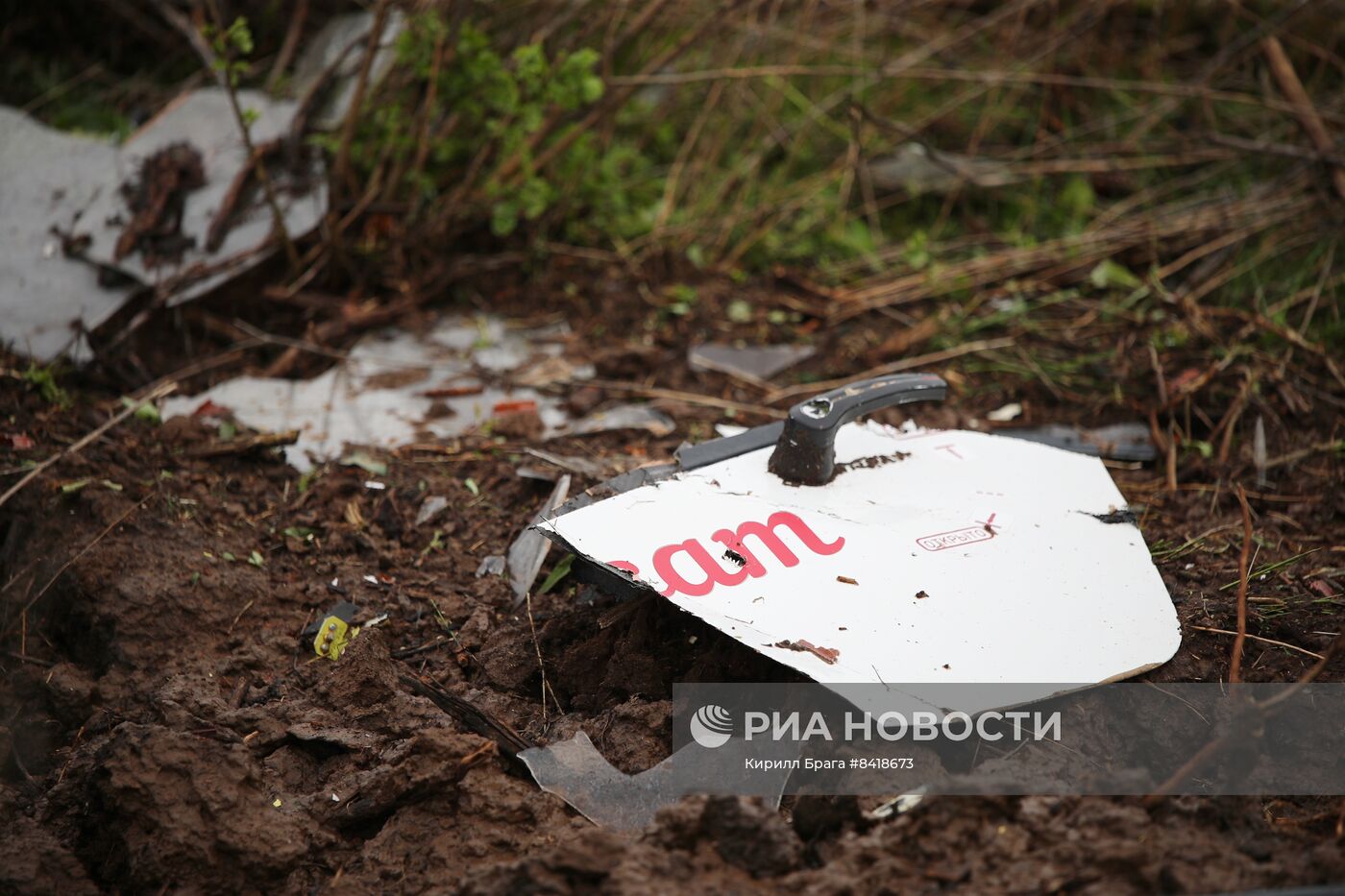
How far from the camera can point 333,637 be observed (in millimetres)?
1929

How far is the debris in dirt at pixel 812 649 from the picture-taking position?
1549mm

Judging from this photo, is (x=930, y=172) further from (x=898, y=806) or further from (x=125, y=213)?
(x=898, y=806)

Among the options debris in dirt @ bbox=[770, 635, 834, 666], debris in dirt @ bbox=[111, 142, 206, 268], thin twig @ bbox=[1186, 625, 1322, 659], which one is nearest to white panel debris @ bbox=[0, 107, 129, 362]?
debris in dirt @ bbox=[111, 142, 206, 268]

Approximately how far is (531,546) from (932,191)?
2.79 metres

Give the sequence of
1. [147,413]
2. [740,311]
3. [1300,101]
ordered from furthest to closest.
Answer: [1300,101]
[740,311]
[147,413]

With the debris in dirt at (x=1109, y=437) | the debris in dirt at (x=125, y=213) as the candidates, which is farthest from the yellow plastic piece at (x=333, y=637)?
the debris in dirt at (x=1109, y=437)

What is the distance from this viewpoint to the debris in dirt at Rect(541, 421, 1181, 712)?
1.59 meters

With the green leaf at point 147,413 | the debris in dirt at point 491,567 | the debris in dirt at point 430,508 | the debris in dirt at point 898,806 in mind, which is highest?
the green leaf at point 147,413

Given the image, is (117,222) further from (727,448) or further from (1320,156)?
(1320,156)

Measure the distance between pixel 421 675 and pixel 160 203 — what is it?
209cm

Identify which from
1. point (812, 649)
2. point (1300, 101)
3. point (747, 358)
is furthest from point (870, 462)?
point (1300, 101)

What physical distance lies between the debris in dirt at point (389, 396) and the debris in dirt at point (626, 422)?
0.28ft

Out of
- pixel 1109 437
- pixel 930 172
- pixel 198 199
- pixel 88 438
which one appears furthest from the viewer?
pixel 930 172

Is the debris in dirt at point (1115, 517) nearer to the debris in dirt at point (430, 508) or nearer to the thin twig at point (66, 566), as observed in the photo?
the debris in dirt at point (430, 508)
